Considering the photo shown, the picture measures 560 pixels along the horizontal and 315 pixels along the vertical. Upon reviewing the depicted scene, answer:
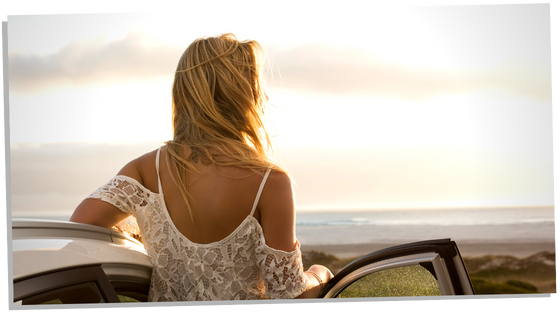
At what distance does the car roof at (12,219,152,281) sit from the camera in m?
1.10

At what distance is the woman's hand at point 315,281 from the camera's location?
1528mm

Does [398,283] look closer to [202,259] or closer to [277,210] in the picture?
[277,210]

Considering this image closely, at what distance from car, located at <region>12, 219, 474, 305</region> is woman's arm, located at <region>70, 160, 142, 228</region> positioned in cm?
5

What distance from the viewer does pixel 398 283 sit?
1344 mm

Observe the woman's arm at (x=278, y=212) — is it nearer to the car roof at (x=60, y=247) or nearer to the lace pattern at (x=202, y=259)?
the lace pattern at (x=202, y=259)

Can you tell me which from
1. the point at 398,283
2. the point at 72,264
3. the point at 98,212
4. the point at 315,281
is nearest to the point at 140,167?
the point at 98,212

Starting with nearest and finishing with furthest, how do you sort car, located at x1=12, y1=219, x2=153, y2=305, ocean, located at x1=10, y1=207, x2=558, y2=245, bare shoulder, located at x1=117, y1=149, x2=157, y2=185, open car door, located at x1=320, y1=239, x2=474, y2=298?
car, located at x1=12, y1=219, x2=153, y2=305 → open car door, located at x1=320, y1=239, x2=474, y2=298 → bare shoulder, located at x1=117, y1=149, x2=157, y2=185 → ocean, located at x1=10, y1=207, x2=558, y2=245

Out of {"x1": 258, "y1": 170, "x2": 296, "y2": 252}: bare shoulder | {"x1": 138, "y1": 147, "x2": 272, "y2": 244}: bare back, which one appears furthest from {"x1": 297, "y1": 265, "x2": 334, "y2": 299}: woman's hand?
{"x1": 138, "y1": 147, "x2": 272, "y2": 244}: bare back

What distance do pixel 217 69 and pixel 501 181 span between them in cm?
206

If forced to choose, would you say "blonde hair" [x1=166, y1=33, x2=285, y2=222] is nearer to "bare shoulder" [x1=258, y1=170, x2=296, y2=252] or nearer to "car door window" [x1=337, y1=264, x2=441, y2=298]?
"bare shoulder" [x1=258, y1=170, x2=296, y2=252]

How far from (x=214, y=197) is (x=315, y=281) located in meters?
0.53

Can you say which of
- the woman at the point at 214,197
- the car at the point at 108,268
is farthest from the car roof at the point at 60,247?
the woman at the point at 214,197

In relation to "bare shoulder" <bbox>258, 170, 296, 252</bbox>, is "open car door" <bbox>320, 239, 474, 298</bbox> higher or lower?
lower

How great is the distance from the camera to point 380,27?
248 centimetres
